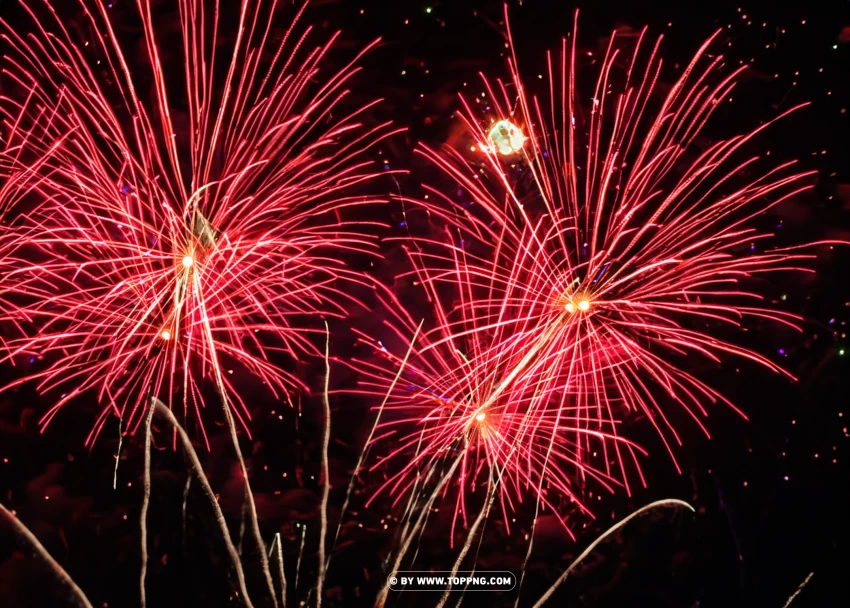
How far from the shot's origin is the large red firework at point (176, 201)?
2211 mm

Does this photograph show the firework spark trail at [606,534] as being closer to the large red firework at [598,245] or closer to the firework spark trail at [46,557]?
the large red firework at [598,245]

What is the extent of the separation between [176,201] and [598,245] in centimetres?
212

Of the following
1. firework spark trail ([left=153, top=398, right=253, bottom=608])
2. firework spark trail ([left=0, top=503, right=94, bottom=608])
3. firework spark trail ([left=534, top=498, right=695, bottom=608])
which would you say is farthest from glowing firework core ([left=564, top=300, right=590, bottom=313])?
firework spark trail ([left=0, top=503, right=94, bottom=608])

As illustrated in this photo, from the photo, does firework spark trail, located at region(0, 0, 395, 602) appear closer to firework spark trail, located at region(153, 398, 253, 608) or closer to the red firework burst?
firework spark trail, located at region(153, 398, 253, 608)

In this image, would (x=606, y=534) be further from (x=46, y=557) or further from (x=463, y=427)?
(x=46, y=557)

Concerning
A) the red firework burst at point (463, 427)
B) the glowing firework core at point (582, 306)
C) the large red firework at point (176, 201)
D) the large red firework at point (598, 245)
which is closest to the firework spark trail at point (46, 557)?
the large red firework at point (176, 201)

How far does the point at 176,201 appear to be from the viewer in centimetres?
225

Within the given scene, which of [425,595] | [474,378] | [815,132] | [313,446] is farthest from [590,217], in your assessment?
[425,595]

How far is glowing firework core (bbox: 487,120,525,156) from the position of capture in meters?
2.38

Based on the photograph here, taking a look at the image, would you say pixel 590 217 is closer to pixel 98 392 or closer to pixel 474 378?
pixel 474 378

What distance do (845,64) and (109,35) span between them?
4.19 metres

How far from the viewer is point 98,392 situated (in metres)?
2.47

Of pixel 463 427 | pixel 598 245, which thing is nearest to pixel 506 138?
pixel 598 245

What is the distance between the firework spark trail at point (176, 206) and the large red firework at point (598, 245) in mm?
594
